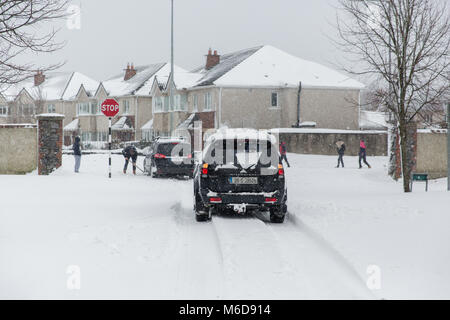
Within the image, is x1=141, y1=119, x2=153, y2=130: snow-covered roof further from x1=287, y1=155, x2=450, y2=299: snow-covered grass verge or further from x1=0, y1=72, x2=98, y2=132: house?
x1=287, y1=155, x2=450, y2=299: snow-covered grass verge

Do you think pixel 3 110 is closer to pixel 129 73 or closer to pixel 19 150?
pixel 129 73

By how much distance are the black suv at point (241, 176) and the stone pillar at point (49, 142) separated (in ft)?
40.6

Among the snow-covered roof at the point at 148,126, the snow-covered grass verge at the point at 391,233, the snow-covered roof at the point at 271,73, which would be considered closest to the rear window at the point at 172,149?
the snow-covered grass verge at the point at 391,233

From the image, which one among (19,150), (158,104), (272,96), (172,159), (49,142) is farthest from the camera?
(158,104)

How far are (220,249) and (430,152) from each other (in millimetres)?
16982

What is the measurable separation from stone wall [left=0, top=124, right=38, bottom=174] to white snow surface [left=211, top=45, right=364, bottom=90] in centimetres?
2518

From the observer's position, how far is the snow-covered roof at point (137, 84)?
6359cm

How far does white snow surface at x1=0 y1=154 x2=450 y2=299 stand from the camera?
641cm

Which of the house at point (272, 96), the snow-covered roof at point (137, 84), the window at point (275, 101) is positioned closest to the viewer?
the house at point (272, 96)

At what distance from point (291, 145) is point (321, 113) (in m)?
11.0

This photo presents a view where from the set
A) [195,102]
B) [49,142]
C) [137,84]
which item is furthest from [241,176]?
[137,84]

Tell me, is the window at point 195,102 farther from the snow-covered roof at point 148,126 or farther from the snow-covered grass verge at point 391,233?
the snow-covered grass verge at point 391,233

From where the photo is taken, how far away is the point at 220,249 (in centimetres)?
868
